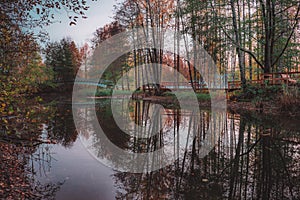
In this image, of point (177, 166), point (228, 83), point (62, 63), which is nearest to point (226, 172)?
point (177, 166)

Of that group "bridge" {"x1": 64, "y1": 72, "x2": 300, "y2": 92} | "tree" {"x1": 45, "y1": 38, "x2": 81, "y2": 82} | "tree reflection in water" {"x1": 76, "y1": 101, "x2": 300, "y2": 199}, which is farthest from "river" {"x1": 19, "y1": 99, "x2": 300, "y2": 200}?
"tree" {"x1": 45, "y1": 38, "x2": 81, "y2": 82}

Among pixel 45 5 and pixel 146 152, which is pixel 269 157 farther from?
pixel 45 5

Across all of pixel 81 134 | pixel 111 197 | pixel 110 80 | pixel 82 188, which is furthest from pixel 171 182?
pixel 110 80

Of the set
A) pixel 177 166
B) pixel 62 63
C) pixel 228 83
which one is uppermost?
pixel 62 63

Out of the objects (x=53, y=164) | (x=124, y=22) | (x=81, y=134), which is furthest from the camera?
(x=124, y=22)

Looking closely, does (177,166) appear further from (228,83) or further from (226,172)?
(228,83)

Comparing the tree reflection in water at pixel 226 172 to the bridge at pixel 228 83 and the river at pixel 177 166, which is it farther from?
the bridge at pixel 228 83

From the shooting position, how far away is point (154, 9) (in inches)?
889

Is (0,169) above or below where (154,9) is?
below

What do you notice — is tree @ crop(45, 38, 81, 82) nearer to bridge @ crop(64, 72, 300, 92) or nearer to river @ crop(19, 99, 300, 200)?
bridge @ crop(64, 72, 300, 92)

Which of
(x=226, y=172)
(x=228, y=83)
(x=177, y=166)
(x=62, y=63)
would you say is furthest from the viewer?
(x=62, y=63)

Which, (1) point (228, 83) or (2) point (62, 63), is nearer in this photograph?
(1) point (228, 83)

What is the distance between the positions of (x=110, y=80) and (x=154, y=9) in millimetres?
17097

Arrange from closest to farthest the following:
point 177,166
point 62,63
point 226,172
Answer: point 226,172
point 177,166
point 62,63
